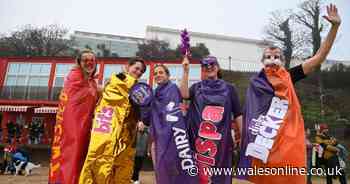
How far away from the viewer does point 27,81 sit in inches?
1003

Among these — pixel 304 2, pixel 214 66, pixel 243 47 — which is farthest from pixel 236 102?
pixel 243 47

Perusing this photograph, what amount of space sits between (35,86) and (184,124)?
24.9 m

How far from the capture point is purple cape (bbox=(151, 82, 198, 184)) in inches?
120

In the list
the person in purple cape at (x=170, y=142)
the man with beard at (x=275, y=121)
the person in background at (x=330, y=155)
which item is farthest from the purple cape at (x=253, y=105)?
the person in background at (x=330, y=155)

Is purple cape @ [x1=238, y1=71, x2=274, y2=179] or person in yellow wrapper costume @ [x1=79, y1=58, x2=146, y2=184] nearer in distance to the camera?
purple cape @ [x1=238, y1=71, x2=274, y2=179]

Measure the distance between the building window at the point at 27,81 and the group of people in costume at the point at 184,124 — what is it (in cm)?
2331

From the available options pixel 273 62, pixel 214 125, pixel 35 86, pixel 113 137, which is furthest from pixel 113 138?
pixel 35 86

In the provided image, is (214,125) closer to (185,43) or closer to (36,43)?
(185,43)

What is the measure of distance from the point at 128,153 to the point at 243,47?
6277cm

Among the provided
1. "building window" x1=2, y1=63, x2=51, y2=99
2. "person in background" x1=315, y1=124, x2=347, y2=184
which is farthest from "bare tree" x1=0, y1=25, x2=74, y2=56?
"person in background" x1=315, y1=124, x2=347, y2=184

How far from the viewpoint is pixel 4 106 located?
24297 mm

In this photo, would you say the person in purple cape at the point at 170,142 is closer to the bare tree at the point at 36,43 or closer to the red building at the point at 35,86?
the red building at the point at 35,86

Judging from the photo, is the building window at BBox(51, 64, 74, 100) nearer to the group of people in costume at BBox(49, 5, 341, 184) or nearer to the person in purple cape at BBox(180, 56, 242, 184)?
the group of people in costume at BBox(49, 5, 341, 184)

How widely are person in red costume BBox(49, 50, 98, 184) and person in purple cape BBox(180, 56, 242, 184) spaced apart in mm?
1152
